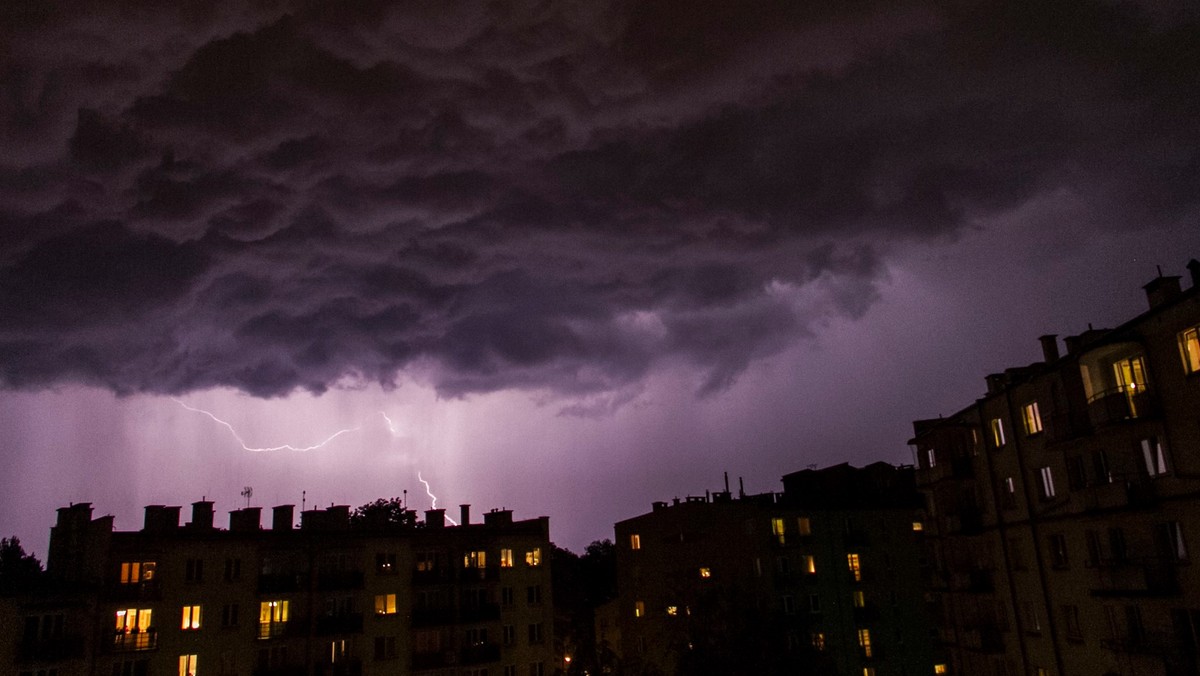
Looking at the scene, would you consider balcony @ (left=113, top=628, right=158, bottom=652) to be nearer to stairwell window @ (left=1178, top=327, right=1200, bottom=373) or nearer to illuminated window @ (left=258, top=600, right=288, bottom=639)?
illuminated window @ (left=258, top=600, right=288, bottom=639)

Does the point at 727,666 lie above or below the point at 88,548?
below

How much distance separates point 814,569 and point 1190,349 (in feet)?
133

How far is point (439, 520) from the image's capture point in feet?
220

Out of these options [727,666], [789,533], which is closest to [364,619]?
[727,666]

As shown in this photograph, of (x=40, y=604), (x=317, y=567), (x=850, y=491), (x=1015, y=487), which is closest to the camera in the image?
(x=1015, y=487)

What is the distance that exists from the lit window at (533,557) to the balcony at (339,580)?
546 inches

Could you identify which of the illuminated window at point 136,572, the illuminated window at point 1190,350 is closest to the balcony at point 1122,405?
the illuminated window at point 1190,350

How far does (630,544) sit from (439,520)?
21.2 metres

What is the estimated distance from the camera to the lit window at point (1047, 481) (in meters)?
41.1

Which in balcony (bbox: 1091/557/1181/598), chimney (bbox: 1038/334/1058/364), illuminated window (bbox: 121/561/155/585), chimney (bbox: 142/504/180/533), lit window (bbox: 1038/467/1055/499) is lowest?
balcony (bbox: 1091/557/1181/598)

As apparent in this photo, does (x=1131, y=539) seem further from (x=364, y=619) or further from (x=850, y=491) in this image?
(x=364, y=619)

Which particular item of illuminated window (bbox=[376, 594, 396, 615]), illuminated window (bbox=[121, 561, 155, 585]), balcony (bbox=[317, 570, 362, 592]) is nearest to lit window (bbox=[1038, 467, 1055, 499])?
illuminated window (bbox=[376, 594, 396, 615])

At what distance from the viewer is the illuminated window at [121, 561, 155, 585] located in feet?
169

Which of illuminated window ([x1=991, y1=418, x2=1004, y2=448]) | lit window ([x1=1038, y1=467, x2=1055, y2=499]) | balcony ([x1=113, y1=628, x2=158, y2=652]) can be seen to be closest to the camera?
lit window ([x1=1038, y1=467, x2=1055, y2=499])
